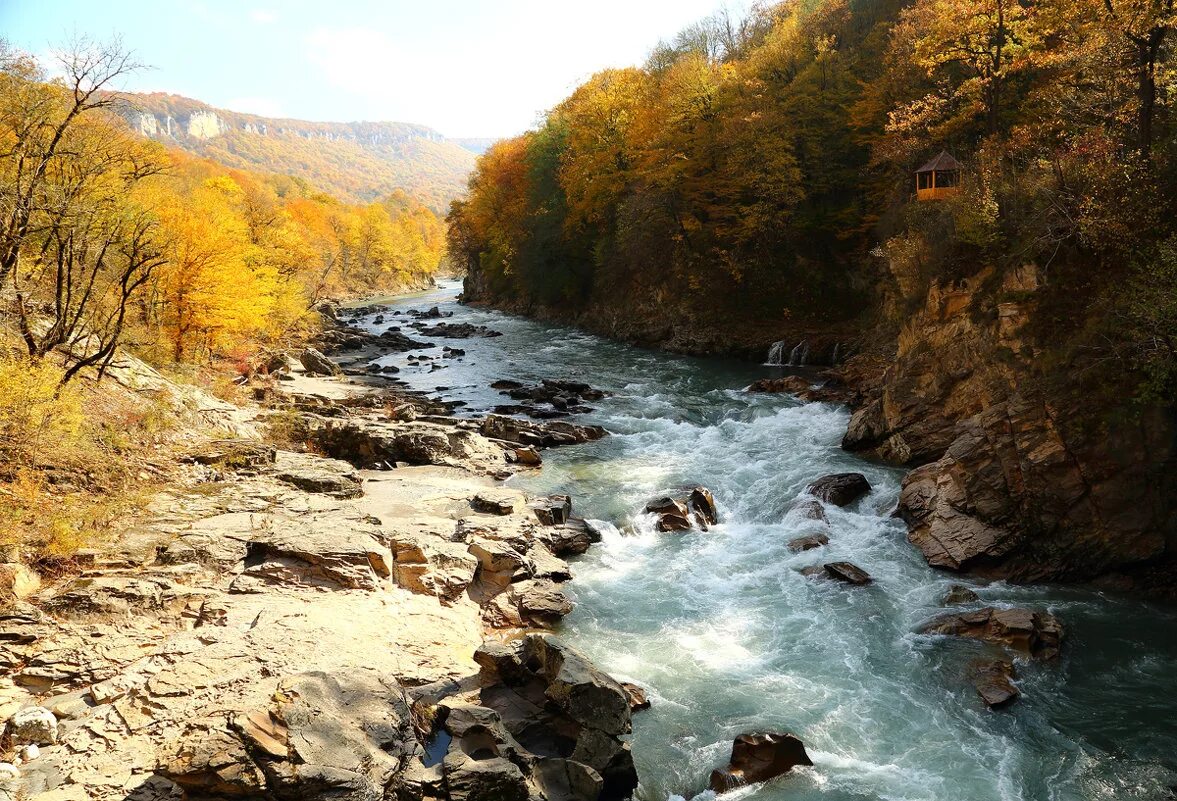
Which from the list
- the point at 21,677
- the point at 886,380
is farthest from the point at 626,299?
the point at 21,677

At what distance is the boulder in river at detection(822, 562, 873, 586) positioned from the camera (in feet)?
42.9

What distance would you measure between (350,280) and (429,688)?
85203mm

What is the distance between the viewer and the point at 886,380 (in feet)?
66.2

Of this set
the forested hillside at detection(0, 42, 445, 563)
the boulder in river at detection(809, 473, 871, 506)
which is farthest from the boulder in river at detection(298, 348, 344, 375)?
the boulder in river at detection(809, 473, 871, 506)

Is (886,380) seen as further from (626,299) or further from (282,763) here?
(626,299)

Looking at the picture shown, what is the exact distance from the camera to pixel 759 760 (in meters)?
8.57

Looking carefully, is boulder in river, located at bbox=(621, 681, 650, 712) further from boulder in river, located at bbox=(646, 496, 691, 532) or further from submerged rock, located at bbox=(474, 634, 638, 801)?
boulder in river, located at bbox=(646, 496, 691, 532)

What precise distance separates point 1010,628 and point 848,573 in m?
2.88

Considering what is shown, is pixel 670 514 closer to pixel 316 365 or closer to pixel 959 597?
pixel 959 597

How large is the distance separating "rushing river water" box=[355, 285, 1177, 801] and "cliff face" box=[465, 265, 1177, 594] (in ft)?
2.30

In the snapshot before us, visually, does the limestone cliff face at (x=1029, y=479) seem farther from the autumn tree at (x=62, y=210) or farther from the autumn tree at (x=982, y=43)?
the autumn tree at (x=62, y=210)

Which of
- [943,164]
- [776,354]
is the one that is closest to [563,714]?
[943,164]

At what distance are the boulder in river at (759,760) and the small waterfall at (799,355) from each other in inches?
968

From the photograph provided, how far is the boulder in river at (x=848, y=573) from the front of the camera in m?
13.1
